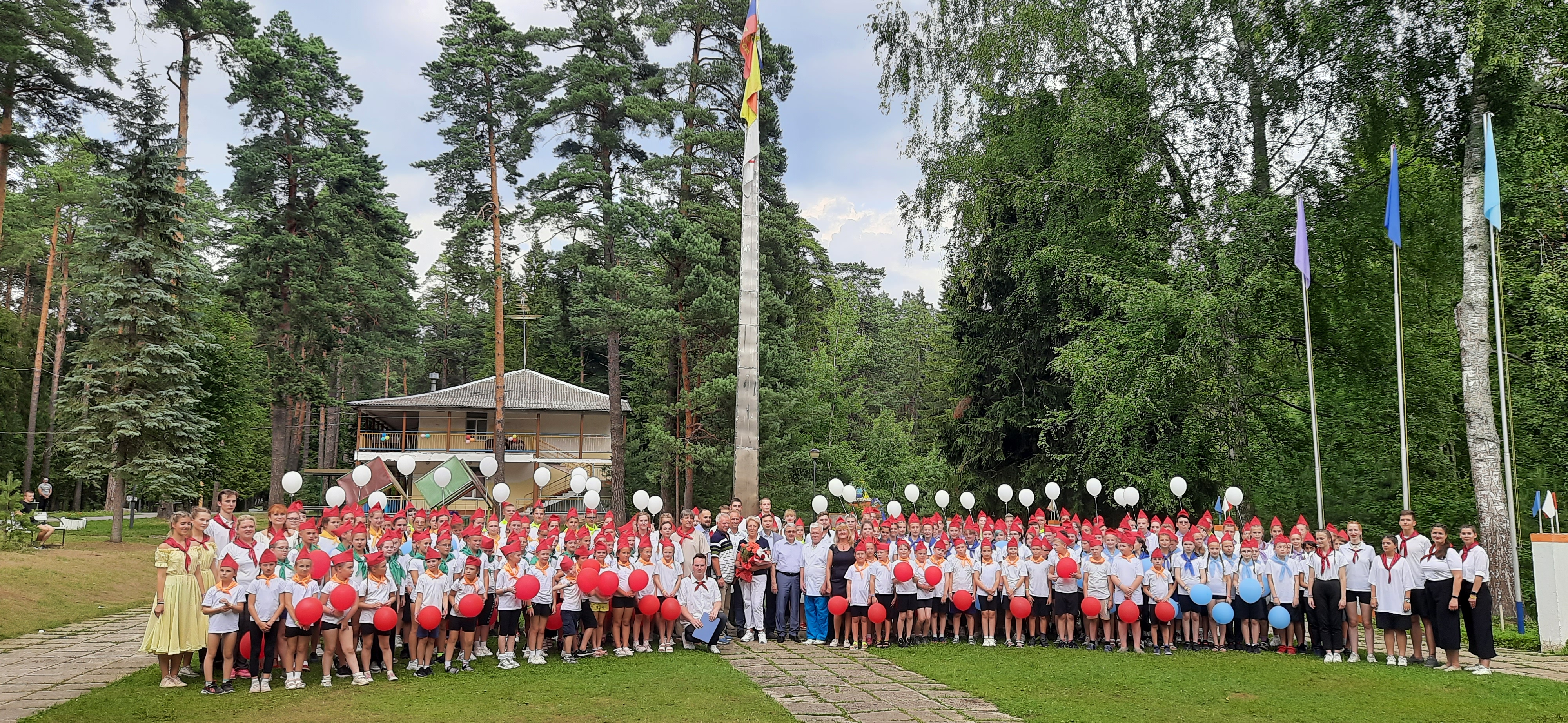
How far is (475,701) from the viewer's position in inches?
268

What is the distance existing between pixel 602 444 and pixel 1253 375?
26251 mm

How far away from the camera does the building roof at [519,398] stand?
3294 centimetres

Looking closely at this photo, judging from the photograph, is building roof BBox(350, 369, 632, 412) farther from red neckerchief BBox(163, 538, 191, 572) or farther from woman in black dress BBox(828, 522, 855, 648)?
red neckerchief BBox(163, 538, 191, 572)

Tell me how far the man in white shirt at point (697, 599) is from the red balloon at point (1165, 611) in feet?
15.1

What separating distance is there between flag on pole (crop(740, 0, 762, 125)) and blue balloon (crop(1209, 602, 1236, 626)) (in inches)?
346

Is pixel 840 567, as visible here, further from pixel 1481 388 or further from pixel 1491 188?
pixel 1491 188

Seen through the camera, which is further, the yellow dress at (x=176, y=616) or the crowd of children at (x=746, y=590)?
the crowd of children at (x=746, y=590)

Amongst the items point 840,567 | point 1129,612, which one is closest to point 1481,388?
point 1129,612

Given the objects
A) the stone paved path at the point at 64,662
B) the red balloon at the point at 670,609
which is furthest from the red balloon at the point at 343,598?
the red balloon at the point at 670,609

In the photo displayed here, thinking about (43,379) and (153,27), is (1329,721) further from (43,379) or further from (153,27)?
(43,379)

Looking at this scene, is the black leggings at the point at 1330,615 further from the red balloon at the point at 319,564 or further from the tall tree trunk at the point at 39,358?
the tall tree trunk at the point at 39,358

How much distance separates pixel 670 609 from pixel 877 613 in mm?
2158

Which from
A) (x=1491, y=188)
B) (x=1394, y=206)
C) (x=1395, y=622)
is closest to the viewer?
(x=1395, y=622)

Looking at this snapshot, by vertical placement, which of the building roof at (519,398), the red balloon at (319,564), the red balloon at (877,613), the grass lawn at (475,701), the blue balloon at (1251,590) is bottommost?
the grass lawn at (475,701)
